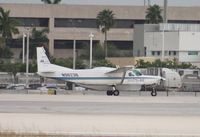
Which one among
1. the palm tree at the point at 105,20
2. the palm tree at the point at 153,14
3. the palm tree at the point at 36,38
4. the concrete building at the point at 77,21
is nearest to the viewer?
the palm tree at the point at 36,38

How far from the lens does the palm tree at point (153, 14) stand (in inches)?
4855

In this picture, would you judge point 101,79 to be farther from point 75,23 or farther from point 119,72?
point 75,23

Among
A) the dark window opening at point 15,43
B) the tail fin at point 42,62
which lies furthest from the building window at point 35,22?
the tail fin at point 42,62

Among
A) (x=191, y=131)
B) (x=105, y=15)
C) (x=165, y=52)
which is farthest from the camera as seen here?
(x=105, y=15)

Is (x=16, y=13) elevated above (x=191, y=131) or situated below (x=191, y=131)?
above

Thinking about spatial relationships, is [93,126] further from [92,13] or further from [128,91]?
[92,13]

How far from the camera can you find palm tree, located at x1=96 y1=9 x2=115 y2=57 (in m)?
120

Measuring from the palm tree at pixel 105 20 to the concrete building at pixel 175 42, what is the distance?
18.2 meters

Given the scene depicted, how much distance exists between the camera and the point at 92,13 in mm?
126938

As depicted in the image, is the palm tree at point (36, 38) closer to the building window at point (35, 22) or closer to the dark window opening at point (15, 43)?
the dark window opening at point (15, 43)

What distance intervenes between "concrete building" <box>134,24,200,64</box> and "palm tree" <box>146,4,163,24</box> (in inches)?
808

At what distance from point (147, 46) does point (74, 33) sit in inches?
983

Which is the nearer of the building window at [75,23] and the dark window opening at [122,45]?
the building window at [75,23]

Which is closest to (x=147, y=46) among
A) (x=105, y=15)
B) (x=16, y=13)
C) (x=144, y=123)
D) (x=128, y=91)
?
(x=105, y=15)
